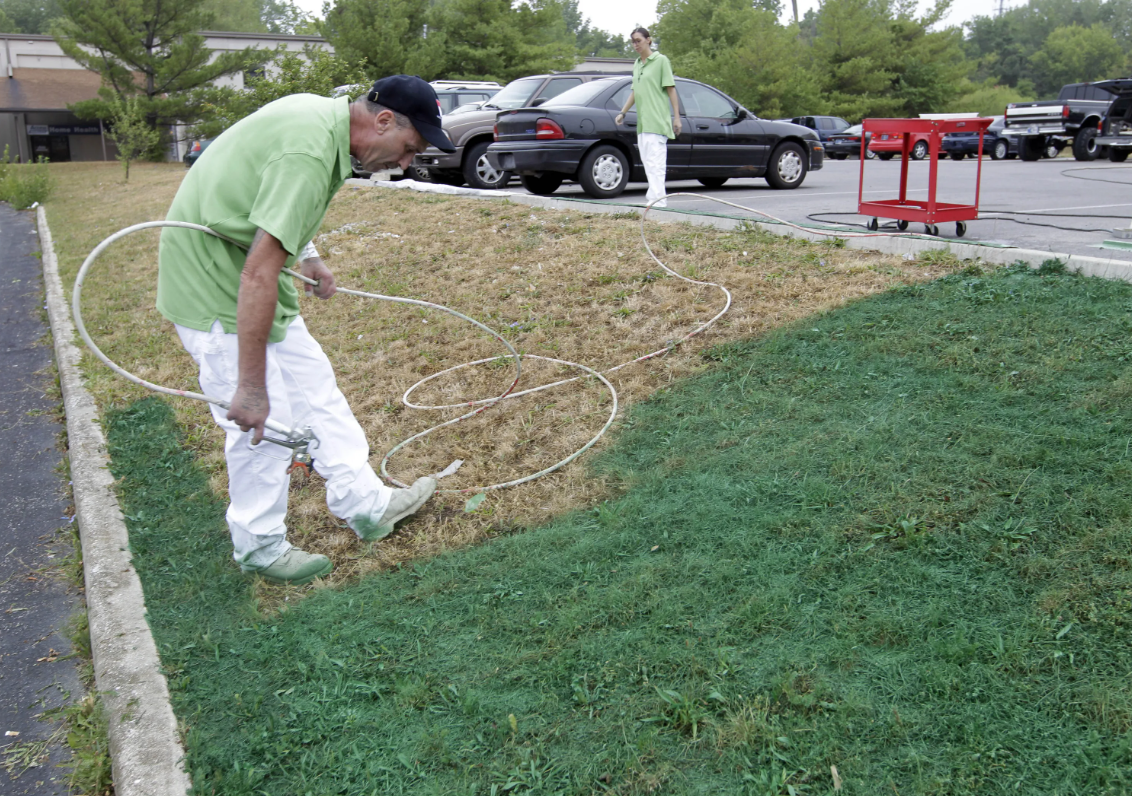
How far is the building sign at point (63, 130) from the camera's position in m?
45.2

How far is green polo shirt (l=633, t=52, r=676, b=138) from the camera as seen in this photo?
9.00 metres

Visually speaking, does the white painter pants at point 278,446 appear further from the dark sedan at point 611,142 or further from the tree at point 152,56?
the tree at point 152,56

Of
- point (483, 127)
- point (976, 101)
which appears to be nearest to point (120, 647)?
point (483, 127)

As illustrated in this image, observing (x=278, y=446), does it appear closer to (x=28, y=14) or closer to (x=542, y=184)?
(x=542, y=184)

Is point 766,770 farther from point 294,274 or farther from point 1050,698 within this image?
point 294,274

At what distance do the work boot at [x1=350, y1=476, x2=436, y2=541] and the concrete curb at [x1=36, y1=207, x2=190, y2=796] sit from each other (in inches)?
33.6

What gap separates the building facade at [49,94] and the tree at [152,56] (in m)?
8.80

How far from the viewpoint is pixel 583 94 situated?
36.9 feet

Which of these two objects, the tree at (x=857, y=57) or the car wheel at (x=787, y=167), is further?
the tree at (x=857, y=57)

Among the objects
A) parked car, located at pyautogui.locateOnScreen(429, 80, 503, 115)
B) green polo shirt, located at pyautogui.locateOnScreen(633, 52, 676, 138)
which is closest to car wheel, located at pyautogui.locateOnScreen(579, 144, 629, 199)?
green polo shirt, located at pyautogui.locateOnScreen(633, 52, 676, 138)

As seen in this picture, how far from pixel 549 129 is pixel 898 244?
553cm

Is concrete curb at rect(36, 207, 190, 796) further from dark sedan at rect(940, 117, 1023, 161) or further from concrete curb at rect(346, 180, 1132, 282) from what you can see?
dark sedan at rect(940, 117, 1023, 161)

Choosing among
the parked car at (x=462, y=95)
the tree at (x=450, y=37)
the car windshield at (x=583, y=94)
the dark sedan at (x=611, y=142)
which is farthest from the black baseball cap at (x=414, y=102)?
the tree at (x=450, y=37)

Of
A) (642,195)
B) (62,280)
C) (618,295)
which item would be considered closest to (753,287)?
(618,295)
